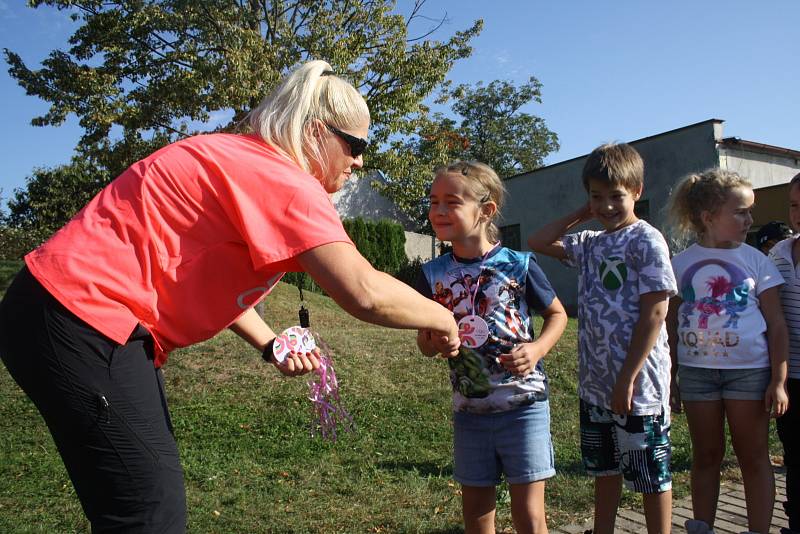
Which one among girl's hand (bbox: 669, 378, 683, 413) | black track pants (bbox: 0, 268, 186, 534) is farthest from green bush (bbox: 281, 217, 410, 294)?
black track pants (bbox: 0, 268, 186, 534)

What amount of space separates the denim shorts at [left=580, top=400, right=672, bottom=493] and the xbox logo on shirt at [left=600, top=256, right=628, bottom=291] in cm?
59

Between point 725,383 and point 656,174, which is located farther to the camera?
point 656,174

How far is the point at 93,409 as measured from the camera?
179cm

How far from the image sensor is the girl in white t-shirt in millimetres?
3420

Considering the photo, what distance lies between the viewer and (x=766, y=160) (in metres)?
19.3

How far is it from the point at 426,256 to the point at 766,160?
14478 mm

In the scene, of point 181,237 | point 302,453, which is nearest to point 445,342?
point 181,237

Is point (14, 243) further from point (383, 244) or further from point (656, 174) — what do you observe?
point (656, 174)

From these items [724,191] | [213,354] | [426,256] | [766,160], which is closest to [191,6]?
[213,354]

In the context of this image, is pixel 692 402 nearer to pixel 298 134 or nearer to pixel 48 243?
pixel 298 134

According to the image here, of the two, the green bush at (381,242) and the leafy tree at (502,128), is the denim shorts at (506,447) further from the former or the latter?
the leafy tree at (502,128)

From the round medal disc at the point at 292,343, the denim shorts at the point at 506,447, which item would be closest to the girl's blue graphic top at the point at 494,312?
the denim shorts at the point at 506,447

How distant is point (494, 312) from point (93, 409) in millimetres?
1706

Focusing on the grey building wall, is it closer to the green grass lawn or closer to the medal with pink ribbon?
the green grass lawn
